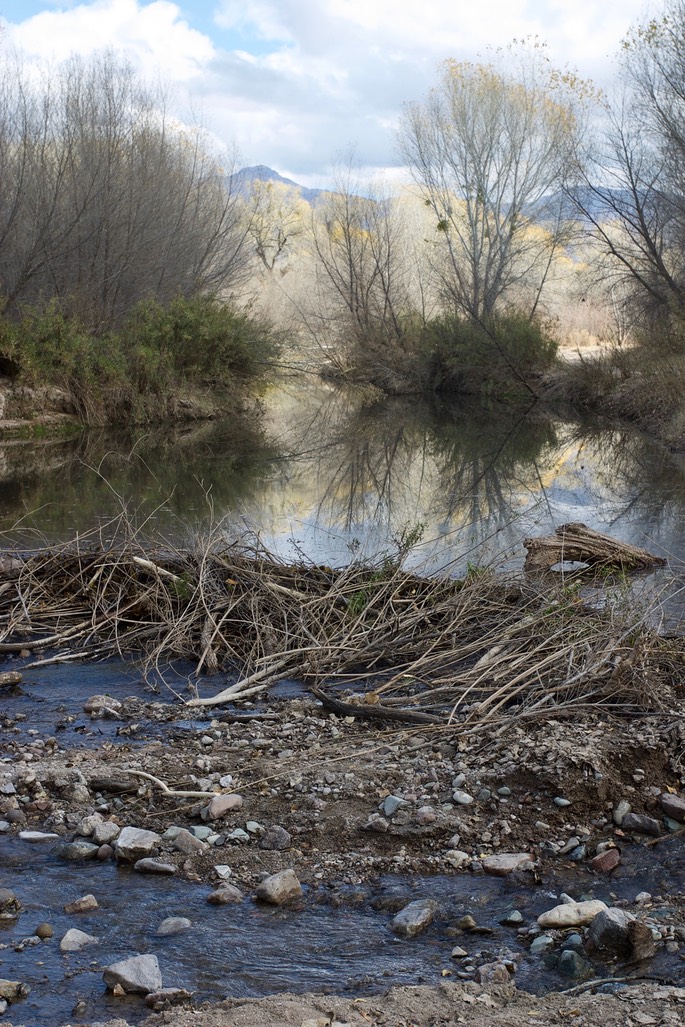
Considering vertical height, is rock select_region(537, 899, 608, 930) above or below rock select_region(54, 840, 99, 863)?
above

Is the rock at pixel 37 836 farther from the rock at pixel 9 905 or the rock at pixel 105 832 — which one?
the rock at pixel 9 905

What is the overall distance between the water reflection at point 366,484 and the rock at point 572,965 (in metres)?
4.09

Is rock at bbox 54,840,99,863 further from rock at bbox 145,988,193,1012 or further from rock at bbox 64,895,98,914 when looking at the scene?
rock at bbox 145,988,193,1012

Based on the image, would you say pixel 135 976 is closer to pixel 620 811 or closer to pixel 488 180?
pixel 620 811

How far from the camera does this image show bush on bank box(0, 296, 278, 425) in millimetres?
21734

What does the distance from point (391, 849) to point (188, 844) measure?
0.80 metres

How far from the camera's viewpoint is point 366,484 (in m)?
15.2

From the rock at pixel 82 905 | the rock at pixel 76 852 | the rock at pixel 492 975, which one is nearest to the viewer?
the rock at pixel 492 975

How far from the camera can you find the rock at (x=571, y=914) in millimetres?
3311

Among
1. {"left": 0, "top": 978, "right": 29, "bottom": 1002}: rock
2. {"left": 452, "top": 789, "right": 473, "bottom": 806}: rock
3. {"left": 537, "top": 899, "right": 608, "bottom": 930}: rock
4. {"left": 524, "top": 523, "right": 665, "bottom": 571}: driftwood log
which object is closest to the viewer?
{"left": 0, "top": 978, "right": 29, "bottom": 1002}: rock

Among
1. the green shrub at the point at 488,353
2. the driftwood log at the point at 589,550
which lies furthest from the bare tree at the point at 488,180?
the driftwood log at the point at 589,550

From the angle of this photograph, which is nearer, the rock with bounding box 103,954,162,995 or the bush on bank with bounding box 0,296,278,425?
the rock with bounding box 103,954,162,995

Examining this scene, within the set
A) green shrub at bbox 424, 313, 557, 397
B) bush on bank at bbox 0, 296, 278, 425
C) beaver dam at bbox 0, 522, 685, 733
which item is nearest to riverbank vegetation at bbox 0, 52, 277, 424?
bush on bank at bbox 0, 296, 278, 425

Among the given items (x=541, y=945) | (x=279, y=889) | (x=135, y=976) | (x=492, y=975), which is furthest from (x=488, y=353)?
(x=135, y=976)
